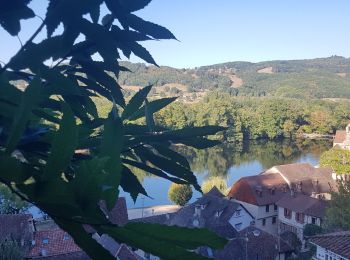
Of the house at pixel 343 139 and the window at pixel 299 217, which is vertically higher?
the house at pixel 343 139

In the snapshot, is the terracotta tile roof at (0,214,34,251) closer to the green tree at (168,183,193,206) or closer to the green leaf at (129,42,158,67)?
the green tree at (168,183,193,206)

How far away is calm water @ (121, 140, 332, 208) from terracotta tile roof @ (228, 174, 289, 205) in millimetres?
5777

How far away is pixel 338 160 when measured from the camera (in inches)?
1057

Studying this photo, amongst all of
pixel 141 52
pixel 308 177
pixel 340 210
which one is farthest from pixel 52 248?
pixel 308 177

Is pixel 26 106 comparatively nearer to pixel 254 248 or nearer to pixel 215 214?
pixel 254 248

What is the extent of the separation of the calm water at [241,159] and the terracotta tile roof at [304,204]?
26.7 ft

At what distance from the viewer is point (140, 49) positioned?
1.02m

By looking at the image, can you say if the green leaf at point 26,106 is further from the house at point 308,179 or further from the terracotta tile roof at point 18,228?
the house at point 308,179

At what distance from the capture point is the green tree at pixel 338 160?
2588 centimetres

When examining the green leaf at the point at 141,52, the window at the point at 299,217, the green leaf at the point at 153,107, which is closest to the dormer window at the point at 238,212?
the window at the point at 299,217

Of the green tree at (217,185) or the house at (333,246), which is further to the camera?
the green tree at (217,185)

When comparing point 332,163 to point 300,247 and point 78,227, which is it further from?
point 78,227

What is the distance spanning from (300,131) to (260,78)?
256 feet

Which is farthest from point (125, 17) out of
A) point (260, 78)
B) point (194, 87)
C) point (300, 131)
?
point (260, 78)
